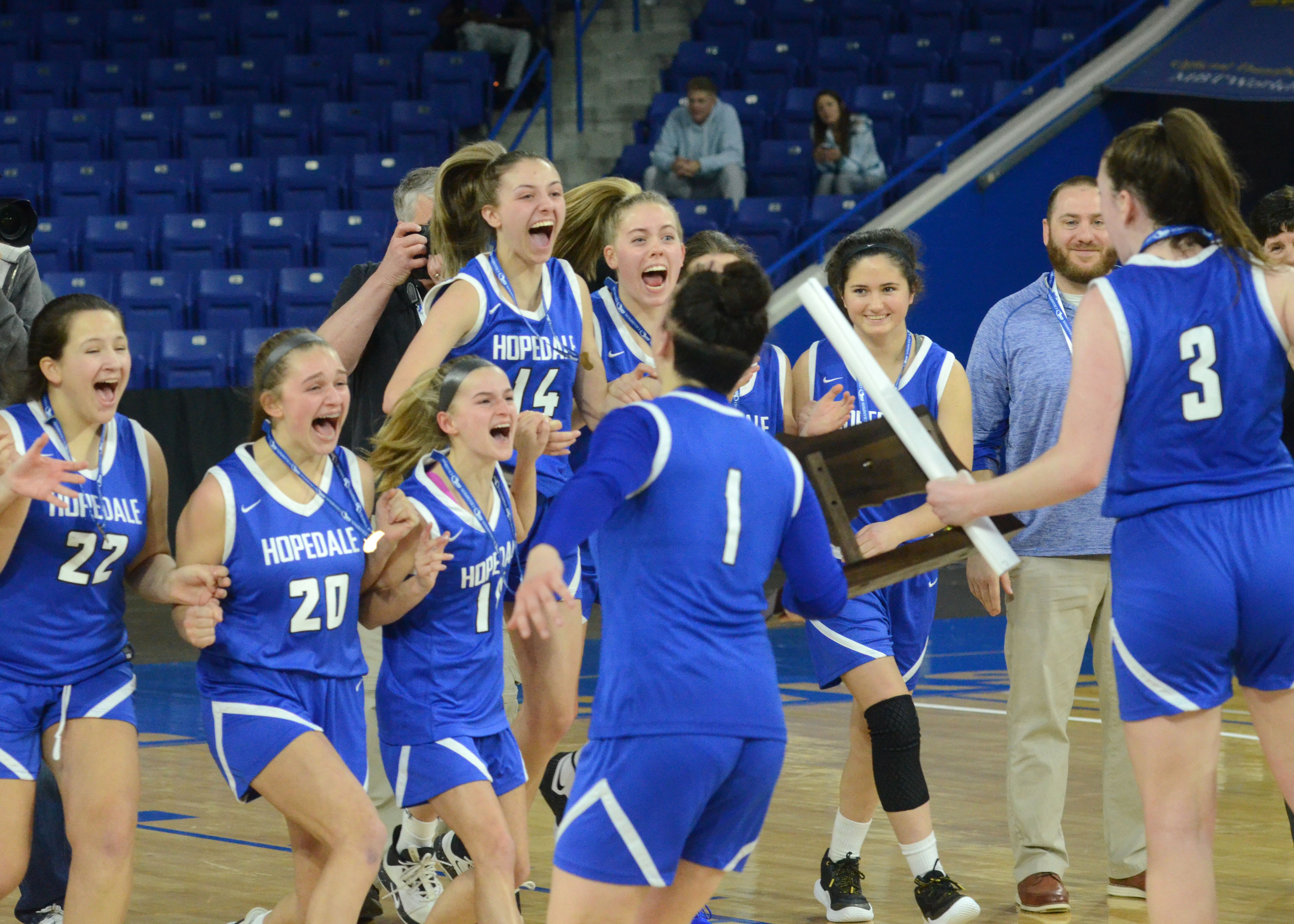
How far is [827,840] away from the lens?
5.73 m

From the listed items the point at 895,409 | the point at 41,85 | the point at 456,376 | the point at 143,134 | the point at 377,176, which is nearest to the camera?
the point at 895,409

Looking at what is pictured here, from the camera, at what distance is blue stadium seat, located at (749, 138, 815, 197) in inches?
563

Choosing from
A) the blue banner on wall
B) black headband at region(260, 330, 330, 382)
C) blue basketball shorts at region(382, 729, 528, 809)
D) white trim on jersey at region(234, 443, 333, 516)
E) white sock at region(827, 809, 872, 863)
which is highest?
the blue banner on wall

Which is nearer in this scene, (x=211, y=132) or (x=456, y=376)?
(x=456, y=376)

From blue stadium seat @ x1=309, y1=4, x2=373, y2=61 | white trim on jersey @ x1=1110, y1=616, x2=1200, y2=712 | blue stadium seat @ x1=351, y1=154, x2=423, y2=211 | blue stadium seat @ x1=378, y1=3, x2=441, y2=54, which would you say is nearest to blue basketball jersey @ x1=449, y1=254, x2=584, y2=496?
white trim on jersey @ x1=1110, y1=616, x2=1200, y2=712

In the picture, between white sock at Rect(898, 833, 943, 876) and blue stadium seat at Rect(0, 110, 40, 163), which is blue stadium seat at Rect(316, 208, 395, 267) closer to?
blue stadium seat at Rect(0, 110, 40, 163)

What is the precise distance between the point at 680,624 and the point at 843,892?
2.09m

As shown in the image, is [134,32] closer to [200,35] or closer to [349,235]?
[200,35]

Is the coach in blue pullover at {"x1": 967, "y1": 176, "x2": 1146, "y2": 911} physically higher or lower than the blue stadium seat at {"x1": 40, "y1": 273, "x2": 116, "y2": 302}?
lower

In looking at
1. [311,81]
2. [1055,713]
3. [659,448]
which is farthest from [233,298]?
[659,448]

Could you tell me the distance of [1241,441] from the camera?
3.32 meters

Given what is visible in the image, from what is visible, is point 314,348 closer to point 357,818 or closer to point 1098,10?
point 357,818

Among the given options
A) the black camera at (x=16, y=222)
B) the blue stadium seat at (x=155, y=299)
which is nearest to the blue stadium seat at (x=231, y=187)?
the blue stadium seat at (x=155, y=299)

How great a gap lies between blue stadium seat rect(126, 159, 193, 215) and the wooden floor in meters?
7.73
